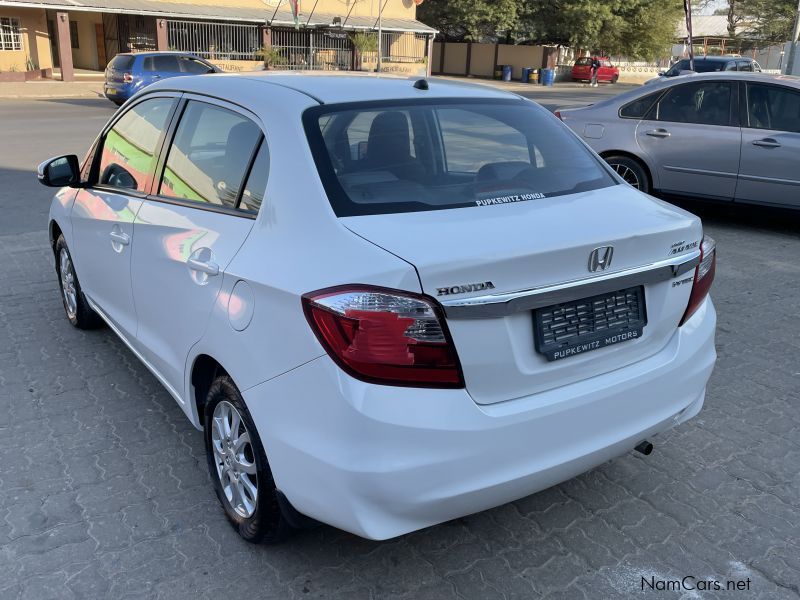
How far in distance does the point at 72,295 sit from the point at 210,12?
105 feet

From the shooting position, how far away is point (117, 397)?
413cm

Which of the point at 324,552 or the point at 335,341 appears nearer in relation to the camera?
the point at 335,341

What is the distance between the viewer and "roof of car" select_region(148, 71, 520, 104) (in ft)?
10.2

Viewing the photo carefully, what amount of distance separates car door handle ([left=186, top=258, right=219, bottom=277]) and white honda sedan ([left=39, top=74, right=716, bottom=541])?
0.04 ft

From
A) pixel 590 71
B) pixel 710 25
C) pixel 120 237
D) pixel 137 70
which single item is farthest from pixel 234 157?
pixel 710 25

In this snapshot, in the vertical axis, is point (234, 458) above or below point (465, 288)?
below

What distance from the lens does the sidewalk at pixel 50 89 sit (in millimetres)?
25656

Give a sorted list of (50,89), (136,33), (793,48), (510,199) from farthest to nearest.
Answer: (136,33) < (50,89) < (793,48) < (510,199)

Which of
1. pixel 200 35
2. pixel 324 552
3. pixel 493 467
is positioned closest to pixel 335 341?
pixel 493 467

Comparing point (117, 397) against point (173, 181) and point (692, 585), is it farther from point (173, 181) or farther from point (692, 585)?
point (692, 585)

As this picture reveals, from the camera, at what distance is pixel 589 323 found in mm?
2545

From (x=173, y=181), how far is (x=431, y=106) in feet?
3.99

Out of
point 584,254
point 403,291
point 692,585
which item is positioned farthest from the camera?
point 692,585

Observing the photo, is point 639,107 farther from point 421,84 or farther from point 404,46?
point 404,46
